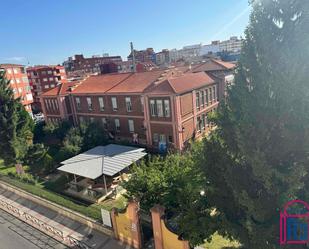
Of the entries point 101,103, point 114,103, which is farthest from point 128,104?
point 101,103

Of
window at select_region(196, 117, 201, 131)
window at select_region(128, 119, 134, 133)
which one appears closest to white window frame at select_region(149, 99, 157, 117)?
window at select_region(128, 119, 134, 133)

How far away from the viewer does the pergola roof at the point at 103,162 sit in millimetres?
20797

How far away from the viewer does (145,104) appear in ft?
94.0

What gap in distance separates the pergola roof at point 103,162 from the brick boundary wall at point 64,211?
118 inches

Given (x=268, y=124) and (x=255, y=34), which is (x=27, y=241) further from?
(x=255, y=34)

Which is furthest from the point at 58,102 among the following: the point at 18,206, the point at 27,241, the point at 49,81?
the point at 49,81

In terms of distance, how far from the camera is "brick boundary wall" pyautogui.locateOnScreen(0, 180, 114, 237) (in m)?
15.8

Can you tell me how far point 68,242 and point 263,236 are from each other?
1160 cm

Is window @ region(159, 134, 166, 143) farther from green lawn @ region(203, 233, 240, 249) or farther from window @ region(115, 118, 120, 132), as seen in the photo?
green lawn @ region(203, 233, 240, 249)

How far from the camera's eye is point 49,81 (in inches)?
2982

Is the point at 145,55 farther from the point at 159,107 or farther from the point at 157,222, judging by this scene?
the point at 157,222

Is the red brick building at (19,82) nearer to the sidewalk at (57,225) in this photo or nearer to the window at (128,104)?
the window at (128,104)

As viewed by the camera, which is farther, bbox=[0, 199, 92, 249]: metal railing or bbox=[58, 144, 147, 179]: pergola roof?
bbox=[58, 144, 147, 179]: pergola roof

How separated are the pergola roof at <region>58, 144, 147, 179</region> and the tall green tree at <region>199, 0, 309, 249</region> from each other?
38.7 ft
